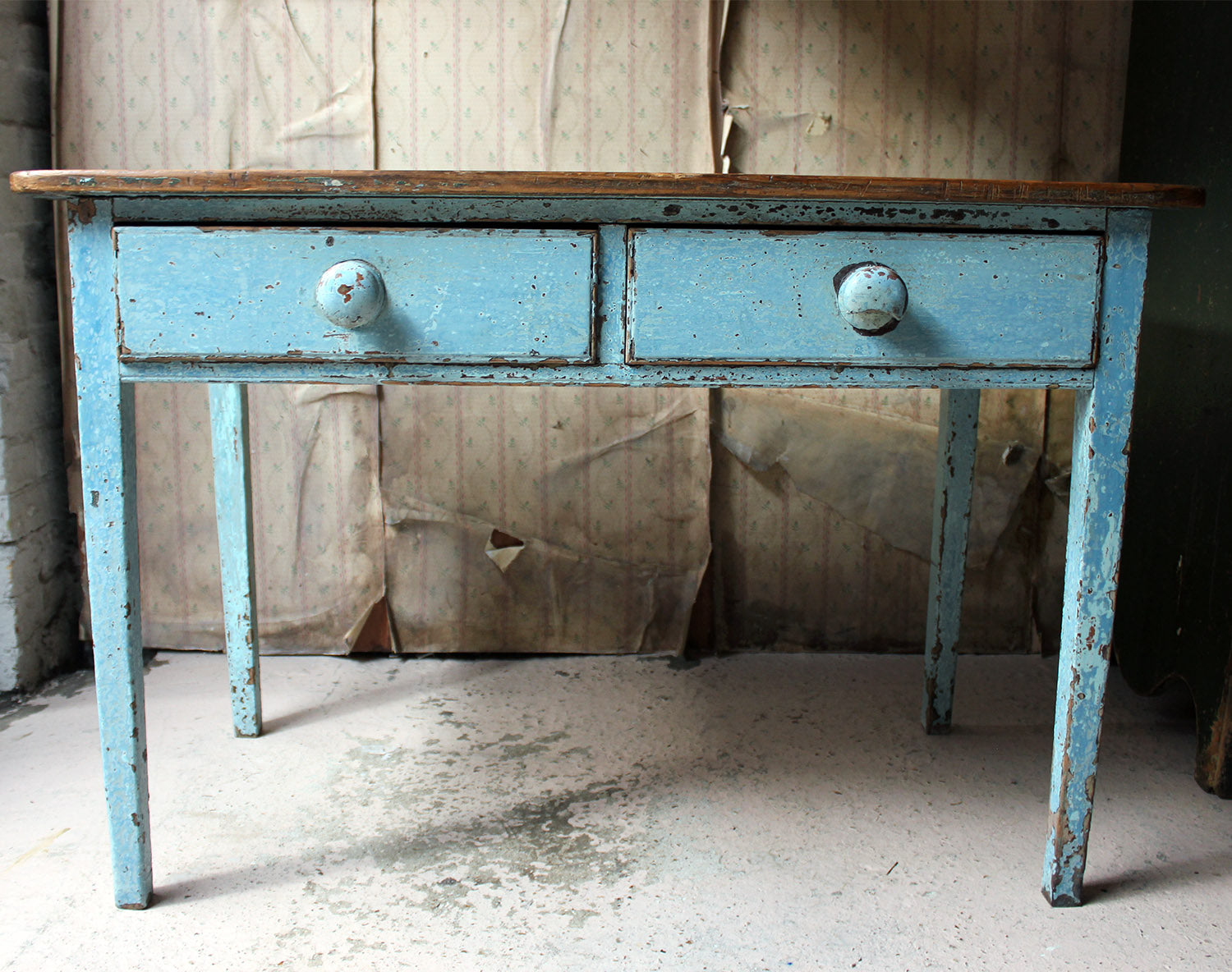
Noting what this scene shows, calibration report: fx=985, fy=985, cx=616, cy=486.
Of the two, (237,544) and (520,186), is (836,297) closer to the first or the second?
(520,186)

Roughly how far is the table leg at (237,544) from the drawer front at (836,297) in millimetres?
829

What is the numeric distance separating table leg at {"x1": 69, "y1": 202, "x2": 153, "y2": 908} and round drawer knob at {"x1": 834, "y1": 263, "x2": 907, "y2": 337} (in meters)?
0.83

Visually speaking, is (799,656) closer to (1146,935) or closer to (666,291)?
(1146,935)

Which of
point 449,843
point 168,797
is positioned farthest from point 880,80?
point 168,797

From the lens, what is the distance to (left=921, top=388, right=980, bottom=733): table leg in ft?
5.47

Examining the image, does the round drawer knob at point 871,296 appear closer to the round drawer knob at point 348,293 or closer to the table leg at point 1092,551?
the table leg at point 1092,551

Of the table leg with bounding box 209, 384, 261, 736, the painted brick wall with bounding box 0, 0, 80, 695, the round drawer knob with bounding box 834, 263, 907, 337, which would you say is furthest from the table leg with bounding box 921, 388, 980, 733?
the painted brick wall with bounding box 0, 0, 80, 695

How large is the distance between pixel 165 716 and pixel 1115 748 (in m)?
1.70

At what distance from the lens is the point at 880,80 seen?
1982 mm

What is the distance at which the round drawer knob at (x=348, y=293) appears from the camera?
1078 millimetres

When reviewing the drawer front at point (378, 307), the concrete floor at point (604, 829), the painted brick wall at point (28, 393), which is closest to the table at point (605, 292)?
the drawer front at point (378, 307)

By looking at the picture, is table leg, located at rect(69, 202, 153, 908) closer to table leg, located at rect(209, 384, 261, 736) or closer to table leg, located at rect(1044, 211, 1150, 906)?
table leg, located at rect(209, 384, 261, 736)

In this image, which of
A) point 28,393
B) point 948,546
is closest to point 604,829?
point 948,546

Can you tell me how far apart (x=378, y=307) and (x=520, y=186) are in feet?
0.69
